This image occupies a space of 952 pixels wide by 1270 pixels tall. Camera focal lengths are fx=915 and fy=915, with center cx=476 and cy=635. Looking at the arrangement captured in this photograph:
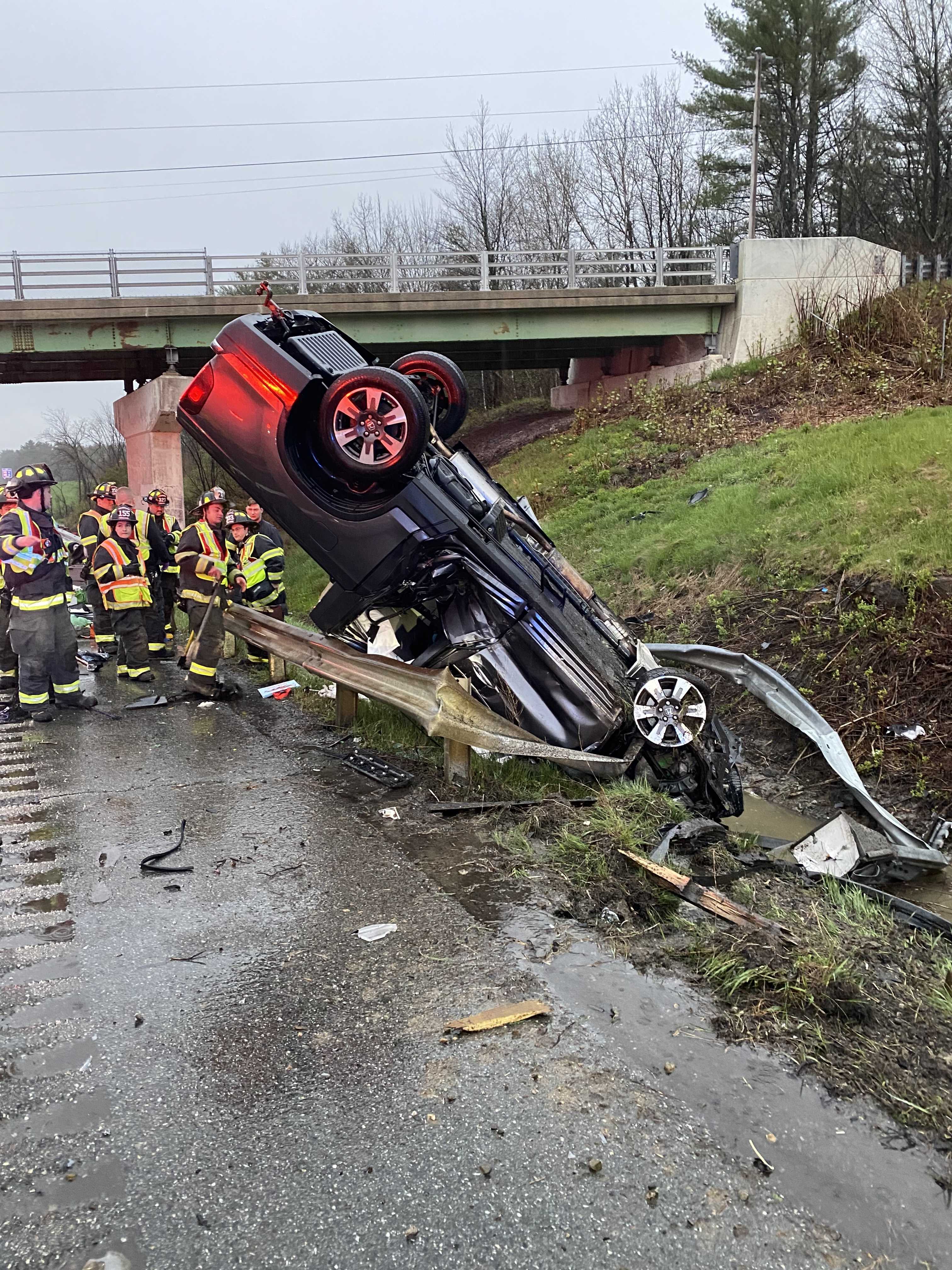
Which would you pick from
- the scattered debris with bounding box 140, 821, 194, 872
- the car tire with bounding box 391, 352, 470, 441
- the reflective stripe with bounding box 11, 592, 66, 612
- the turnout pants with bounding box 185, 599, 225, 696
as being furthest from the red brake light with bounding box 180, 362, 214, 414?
the reflective stripe with bounding box 11, 592, 66, 612

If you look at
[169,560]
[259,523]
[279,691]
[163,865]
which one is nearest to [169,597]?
[169,560]

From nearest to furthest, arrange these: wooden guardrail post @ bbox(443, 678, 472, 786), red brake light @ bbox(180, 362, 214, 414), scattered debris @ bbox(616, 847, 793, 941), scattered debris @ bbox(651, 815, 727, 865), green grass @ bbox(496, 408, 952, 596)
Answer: scattered debris @ bbox(616, 847, 793, 941)
scattered debris @ bbox(651, 815, 727, 865)
wooden guardrail post @ bbox(443, 678, 472, 786)
red brake light @ bbox(180, 362, 214, 414)
green grass @ bbox(496, 408, 952, 596)

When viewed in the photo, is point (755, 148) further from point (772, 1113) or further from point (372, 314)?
point (772, 1113)

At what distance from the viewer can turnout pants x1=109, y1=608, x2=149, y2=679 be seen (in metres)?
8.40

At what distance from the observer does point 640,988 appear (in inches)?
116

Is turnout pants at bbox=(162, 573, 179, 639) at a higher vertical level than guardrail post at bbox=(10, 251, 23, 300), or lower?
lower

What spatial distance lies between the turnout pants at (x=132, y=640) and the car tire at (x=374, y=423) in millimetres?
4503

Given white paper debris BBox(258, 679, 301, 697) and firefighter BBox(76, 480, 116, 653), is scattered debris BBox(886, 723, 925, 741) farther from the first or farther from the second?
firefighter BBox(76, 480, 116, 653)

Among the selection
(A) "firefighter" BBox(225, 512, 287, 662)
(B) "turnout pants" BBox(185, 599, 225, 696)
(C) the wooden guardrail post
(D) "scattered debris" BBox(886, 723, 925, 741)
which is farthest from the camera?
(A) "firefighter" BBox(225, 512, 287, 662)

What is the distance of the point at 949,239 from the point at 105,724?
98.4ft

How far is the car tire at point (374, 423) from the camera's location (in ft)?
15.0

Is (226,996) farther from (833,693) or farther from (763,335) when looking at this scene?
(763,335)

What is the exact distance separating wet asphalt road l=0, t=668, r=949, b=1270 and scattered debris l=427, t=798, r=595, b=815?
1.76 feet

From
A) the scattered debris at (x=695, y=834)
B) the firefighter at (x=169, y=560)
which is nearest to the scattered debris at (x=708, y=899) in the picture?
the scattered debris at (x=695, y=834)
